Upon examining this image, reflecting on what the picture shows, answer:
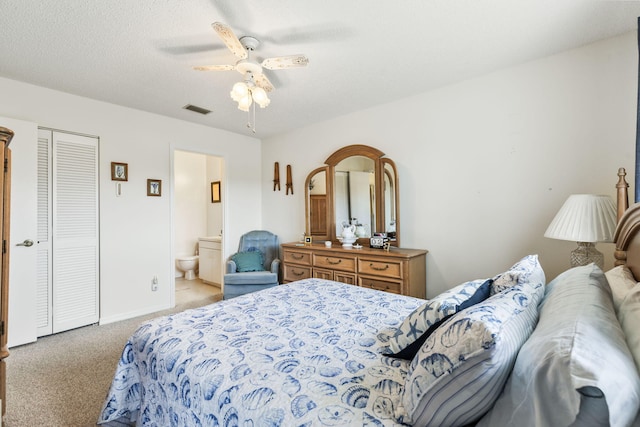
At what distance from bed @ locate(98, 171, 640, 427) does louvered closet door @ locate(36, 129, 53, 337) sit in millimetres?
2222

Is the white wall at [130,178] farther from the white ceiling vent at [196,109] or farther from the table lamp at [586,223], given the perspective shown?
the table lamp at [586,223]

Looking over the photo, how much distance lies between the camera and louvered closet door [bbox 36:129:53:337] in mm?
2875

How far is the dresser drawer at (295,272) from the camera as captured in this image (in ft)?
11.8

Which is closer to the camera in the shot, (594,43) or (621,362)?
(621,362)

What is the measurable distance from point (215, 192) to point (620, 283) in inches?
225

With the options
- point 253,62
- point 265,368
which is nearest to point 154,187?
point 253,62

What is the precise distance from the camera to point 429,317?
1.07 m

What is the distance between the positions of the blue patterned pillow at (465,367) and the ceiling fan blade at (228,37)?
1.86 m

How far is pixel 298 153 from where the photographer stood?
430cm

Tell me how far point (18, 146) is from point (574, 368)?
409 centimetres

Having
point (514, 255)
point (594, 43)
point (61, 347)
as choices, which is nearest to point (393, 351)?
point (514, 255)

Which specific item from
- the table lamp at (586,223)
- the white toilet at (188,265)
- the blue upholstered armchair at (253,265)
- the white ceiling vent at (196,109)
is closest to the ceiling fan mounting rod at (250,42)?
the white ceiling vent at (196,109)

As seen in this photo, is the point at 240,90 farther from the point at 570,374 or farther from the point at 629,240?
the point at 629,240

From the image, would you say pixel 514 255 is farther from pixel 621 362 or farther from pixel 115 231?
pixel 115 231
